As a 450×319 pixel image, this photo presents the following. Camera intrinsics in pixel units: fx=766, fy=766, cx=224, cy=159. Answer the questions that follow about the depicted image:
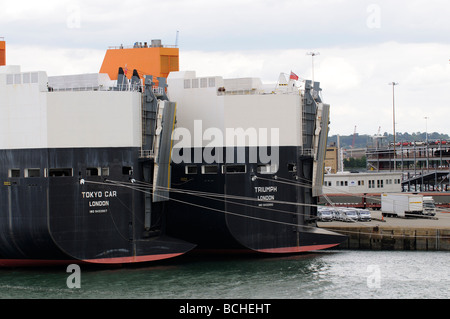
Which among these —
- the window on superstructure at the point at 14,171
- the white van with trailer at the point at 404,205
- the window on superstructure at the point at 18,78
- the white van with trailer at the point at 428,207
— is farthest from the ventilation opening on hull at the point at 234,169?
the white van with trailer at the point at 428,207

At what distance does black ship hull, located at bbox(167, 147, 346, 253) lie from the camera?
38.3 metres

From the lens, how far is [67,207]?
112 ft

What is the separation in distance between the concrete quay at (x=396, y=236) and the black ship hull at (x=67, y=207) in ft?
49.3

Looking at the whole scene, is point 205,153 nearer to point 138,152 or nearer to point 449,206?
point 138,152

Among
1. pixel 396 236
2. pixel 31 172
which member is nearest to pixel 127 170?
pixel 31 172

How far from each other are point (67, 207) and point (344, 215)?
882 inches

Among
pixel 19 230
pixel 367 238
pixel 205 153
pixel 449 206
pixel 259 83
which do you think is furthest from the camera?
pixel 449 206

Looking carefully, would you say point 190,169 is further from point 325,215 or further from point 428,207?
point 428,207

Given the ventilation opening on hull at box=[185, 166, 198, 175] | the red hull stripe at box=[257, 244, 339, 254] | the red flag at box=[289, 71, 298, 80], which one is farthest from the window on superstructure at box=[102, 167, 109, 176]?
the red flag at box=[289, 71, 298, 80]

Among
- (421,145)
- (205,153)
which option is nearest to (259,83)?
(205,153)

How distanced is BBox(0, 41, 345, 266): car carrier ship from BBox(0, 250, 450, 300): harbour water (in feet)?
2.93

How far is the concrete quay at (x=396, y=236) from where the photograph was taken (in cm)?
4372

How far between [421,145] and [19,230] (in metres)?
64.9

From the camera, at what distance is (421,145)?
297 feet
